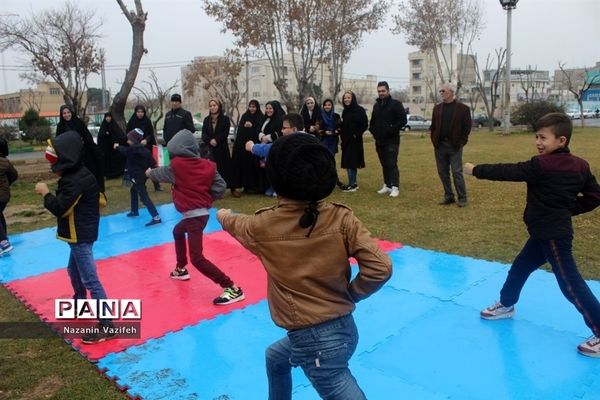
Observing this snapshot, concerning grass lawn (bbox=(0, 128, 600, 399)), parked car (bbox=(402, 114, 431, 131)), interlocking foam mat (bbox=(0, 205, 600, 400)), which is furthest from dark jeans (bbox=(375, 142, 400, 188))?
parked car (bbox=(402, 114, 431, 131))

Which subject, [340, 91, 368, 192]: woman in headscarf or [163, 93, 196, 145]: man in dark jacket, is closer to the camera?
[340, 91, 368, 192]: woman in headscarf

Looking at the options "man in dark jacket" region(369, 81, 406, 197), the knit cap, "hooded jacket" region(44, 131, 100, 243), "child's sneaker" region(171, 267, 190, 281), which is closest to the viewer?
"hooded jacket" region(44, 131, 100, 243)

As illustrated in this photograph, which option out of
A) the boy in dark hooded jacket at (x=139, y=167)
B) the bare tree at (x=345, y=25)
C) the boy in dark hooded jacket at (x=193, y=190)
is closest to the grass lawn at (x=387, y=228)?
the boy in dark hooded jacket at (x=193, y=190)

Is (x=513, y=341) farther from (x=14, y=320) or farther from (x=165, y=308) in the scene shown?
(x=14, y=320)

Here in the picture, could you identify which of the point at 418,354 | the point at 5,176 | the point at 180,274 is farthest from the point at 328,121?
the point at 418,354

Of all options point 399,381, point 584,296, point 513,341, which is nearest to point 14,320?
point 399,381

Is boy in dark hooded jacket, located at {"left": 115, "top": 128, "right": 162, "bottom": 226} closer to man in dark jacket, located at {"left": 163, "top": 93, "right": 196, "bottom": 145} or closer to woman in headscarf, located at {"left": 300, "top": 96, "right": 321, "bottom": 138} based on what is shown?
man in dark jacket, located at {"left": 163, "top": 93, "right": 196, "bottom": 145}

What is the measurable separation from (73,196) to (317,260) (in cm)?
214

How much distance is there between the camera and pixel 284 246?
1956mm

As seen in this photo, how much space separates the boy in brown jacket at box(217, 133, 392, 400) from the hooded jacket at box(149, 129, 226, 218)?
7.81ft

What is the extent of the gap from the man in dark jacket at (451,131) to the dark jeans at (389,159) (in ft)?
3.17

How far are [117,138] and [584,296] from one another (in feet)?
37.3

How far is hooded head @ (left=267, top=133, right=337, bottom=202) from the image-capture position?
1830 mm

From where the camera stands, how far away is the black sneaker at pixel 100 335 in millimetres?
3649
